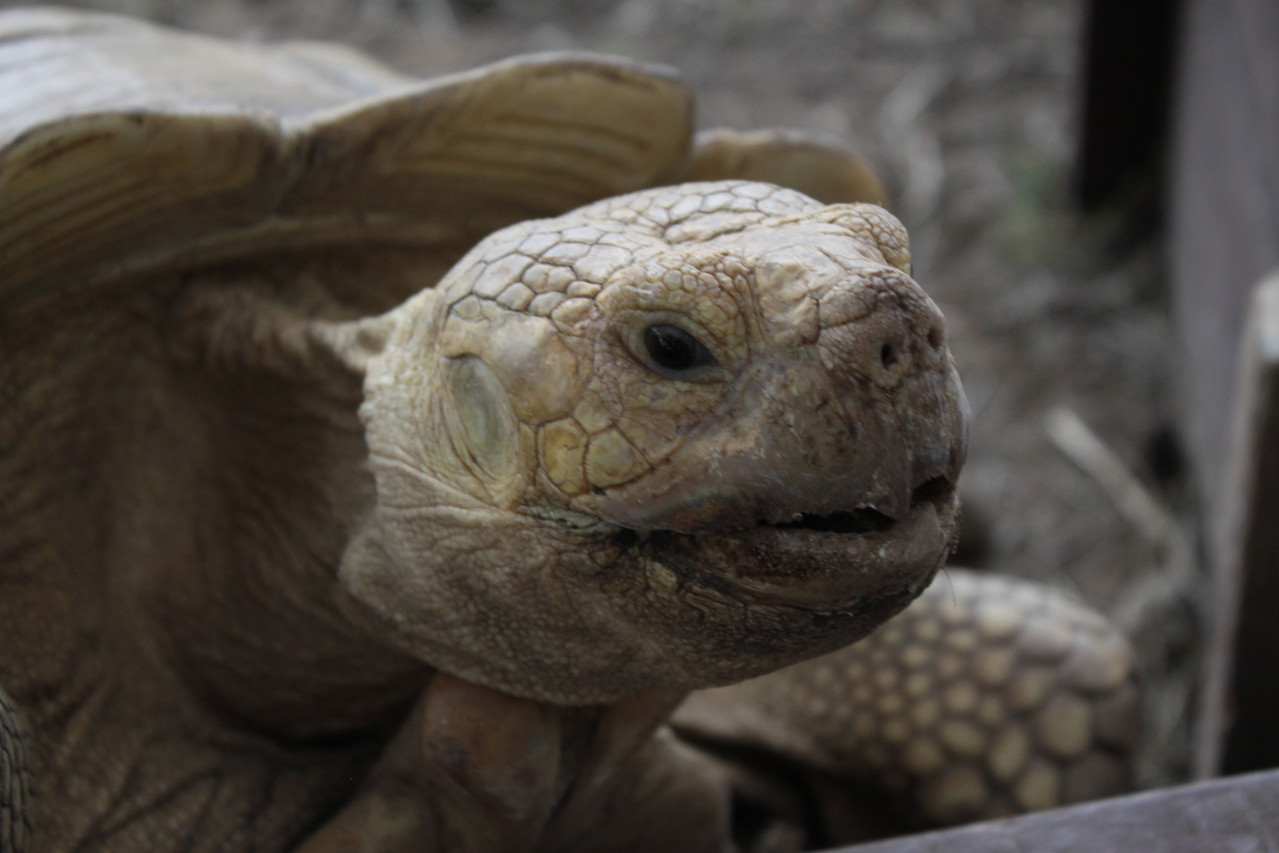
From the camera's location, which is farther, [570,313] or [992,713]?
[992,713]

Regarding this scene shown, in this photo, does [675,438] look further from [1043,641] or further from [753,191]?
[1043,641]

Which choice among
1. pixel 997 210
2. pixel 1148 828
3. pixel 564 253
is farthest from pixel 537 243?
pixel 997 210

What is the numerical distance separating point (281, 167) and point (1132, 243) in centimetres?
313

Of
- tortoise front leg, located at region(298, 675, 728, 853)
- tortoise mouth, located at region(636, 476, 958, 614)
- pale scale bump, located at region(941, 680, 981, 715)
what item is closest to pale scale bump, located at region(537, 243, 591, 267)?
tortoise mouth, located at region(636, 476, 958, 614)

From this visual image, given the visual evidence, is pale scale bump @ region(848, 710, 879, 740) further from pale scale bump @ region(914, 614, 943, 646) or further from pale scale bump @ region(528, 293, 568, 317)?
pale scale bump @ region(528, 293, 568, 317)

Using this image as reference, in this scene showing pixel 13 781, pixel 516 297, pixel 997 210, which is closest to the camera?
pixel 516 297

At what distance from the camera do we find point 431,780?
127cm

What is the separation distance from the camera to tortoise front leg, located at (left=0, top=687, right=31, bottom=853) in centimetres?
114

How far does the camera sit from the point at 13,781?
1.17 meters

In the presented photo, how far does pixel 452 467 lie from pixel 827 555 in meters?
0.34

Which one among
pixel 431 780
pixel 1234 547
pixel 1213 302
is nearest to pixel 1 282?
pixel 431 780

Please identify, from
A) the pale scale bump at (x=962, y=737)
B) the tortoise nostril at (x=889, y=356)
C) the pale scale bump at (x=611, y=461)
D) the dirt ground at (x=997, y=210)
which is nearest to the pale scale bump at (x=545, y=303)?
the pale scale bump at (x=611, y=461)

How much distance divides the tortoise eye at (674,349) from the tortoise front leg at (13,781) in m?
0.69

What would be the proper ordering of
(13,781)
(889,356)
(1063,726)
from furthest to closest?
(1063,726), (13,781), (889,356)
